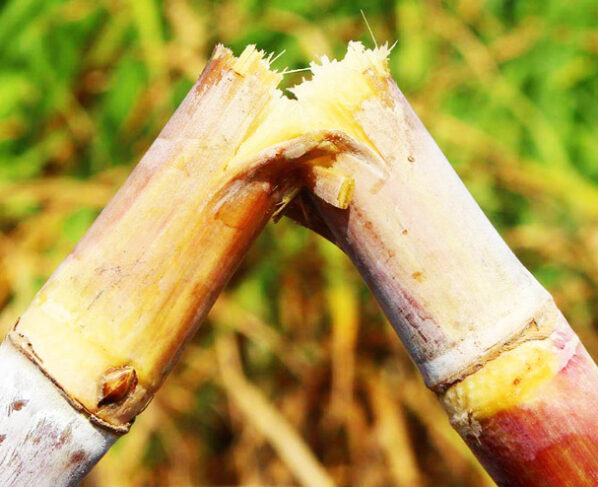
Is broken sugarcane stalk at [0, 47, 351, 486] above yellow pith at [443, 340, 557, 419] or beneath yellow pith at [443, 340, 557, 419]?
above

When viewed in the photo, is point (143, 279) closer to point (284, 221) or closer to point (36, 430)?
point (36, 430)

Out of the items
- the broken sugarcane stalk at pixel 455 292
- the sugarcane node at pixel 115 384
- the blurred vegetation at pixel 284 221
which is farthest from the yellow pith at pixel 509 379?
the blurred vegetation at pixel 284 221

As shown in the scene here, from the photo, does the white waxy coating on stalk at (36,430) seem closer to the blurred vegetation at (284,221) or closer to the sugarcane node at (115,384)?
the sugarcane node at (115,384)

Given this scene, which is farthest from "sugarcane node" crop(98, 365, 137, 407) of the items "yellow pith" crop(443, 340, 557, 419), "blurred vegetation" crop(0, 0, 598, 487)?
"blurred vegetation" crop(0, 0, 598, 487)

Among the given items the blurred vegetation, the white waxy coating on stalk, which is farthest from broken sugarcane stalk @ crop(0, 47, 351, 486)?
the blurred vegetation

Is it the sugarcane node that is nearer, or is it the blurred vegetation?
the sugarcane node

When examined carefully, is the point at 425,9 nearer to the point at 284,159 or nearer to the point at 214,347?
the point at 214,347

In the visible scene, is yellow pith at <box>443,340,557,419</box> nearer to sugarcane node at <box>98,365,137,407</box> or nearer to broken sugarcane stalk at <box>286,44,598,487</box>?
broken sugarcane stalk at <box>286,44,598,487</box>
